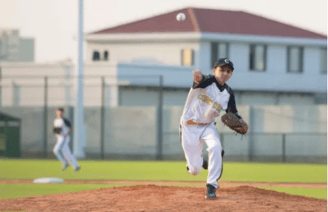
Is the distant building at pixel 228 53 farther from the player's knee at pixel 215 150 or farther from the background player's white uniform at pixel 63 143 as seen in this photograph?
the player's knee at pixel 215 150

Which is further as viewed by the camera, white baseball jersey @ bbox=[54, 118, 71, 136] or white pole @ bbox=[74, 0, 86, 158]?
white pole @ bbox=[74, 0, 86, 158]

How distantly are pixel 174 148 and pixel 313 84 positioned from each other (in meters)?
18.5

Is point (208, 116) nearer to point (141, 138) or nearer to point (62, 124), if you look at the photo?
point (62, 124)

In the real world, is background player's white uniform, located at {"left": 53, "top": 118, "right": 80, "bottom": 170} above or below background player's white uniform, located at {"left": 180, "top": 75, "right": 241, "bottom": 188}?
below

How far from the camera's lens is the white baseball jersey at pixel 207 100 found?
950 cm

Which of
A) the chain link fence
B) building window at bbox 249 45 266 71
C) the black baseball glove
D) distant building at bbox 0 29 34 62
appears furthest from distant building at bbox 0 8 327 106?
distant building at bbox 0 29 34 62

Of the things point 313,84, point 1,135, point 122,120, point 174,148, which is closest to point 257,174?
point 174,148

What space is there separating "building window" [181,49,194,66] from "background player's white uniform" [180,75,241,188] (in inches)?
1221

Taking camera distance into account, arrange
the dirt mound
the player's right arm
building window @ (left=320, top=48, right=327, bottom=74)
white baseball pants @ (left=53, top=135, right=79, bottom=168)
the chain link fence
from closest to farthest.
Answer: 1. the dirt mound
2. the player's right arm
3. white baseball pants @ (left=53, top=135, right=79, bottom=168)
4. the chain link fence
5. building window @ (left=320, top=48, right=327, bottom=74)

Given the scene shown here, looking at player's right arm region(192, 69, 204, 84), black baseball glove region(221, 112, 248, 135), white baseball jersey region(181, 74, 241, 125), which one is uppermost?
player's right arm region(192, 69, 204, 84)

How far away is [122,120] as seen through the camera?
28.6 m

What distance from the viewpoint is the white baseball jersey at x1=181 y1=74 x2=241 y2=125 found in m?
9.50

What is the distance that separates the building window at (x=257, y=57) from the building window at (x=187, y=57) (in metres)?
4.03

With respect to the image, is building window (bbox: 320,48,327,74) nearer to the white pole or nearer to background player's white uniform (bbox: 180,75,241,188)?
the white pole
